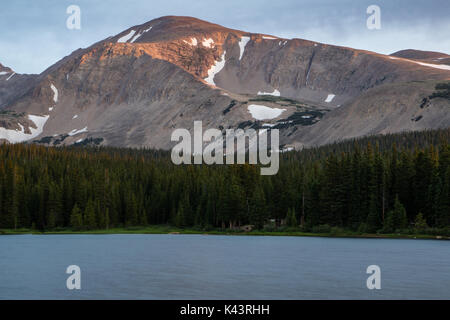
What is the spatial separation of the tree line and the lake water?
48.8 feet

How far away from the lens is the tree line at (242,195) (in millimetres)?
96625

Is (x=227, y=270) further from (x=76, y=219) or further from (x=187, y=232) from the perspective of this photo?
(x=76, y=219)

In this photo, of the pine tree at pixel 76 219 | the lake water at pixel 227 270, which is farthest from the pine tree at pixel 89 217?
the lake water at pixel 227 270

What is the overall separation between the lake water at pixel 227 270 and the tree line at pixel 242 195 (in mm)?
14875

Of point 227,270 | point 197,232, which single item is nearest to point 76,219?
point 197,232

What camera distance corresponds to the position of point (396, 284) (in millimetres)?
45594

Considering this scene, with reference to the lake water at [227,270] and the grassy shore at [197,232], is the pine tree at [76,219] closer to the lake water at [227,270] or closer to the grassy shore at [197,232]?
the grassy shore at [197,232]

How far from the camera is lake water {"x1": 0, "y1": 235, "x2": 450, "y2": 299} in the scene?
4160 cm

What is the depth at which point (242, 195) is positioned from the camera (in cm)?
11294

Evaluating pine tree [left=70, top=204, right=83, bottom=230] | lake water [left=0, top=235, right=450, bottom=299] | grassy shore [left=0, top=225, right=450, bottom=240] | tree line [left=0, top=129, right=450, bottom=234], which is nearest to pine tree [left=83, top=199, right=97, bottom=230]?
tree line [left=0, top=129, right=450, bottom=234]

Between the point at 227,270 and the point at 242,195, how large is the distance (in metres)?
59.6

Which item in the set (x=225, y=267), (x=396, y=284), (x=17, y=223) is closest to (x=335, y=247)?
(x=225, y=267)
